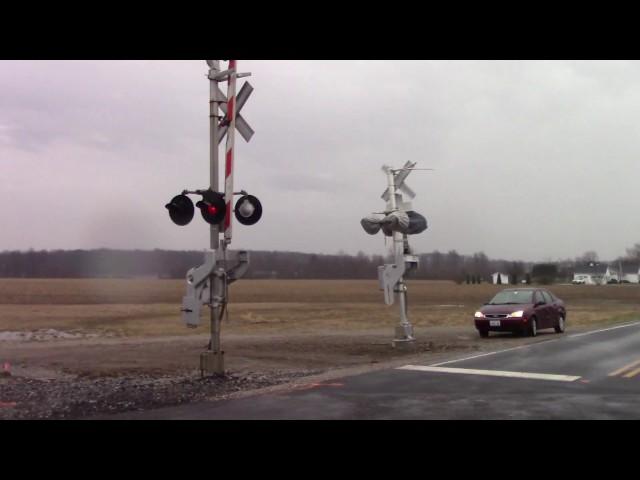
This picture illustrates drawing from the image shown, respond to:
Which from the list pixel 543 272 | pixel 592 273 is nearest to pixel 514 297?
pixel 543 272

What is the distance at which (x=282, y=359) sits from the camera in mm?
14164

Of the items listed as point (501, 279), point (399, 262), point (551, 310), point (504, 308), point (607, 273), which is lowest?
point (551, 310)

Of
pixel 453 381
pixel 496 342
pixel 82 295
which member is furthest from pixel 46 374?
pixel 82 295

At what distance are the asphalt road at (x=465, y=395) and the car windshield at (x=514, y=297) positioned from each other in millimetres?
6488

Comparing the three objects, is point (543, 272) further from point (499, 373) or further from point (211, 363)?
point (211, 363)

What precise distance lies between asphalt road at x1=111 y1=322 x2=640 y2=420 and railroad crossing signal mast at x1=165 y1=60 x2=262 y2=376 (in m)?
1.81

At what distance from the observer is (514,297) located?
20344 mm

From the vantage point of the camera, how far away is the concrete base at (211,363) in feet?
33.8

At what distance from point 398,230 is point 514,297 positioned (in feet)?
22.2

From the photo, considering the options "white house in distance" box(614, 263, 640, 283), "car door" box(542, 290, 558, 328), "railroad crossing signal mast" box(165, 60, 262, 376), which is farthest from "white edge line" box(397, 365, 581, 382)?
"white house in distance" box(614, 263, 640, 283)

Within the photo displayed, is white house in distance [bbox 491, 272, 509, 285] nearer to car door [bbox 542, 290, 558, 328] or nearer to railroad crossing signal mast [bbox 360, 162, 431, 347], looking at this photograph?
car door [bbox 542, 290, 558, 328]
